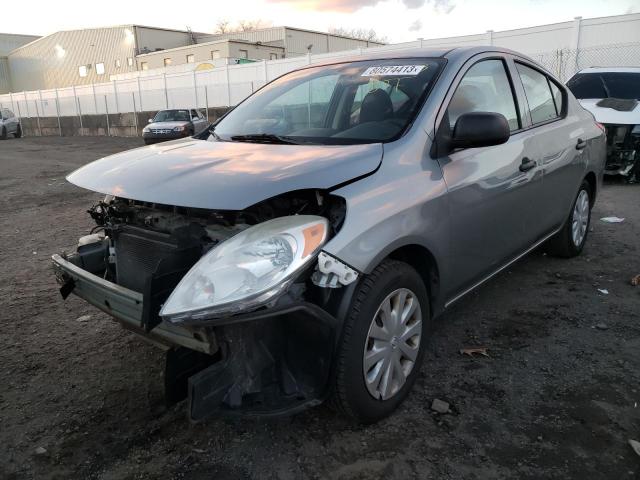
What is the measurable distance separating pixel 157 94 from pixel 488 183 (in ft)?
95.1

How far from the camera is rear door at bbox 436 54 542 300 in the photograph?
9.37ft

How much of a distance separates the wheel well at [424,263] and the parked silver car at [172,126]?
18131 mm

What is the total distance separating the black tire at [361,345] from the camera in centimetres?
222

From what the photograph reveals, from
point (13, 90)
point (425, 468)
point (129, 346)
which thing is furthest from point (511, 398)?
point (13, 90)

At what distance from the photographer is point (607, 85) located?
945 centimetres

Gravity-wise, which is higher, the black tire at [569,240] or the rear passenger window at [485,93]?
the rear passenger window at [485,93]

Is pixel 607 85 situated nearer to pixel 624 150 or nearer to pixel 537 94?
pixel 624 150

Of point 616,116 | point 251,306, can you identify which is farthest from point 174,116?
point 251,306

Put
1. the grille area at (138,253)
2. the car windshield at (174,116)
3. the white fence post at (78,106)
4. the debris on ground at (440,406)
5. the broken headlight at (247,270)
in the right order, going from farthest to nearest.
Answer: the white fence post at (78,106)
the car windshield at (174,116)
the debris on ground at (440,406)
the grille area at (138,253)
the broken headlight at (247,270)

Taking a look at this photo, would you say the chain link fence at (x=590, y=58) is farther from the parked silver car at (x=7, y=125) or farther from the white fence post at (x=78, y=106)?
the white fence post at (x=78, y=106)

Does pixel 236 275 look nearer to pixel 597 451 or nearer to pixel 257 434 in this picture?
pixel 257 434

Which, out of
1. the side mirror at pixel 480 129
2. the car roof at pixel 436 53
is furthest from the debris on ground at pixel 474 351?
the car roof at pixel 436 53

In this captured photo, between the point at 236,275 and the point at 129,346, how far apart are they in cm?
180

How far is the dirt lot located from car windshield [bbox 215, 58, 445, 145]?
1.46 metres
